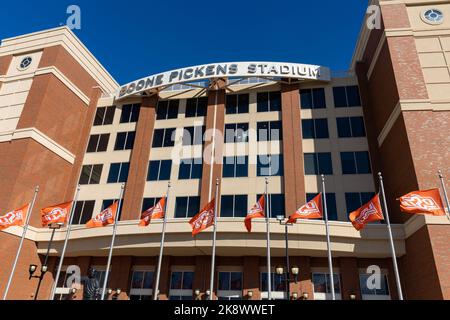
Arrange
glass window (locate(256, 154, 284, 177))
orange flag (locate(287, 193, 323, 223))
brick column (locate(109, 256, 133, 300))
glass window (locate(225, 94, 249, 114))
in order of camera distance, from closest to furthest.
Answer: orange flag (locate(287, 193, 323, 223)), brick column (locate(109, 256, 133, 300)), glass window (locate(256, 154, 284, 177)), glass window (locate(225, 94, 249, 114))

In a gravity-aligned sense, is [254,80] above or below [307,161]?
above

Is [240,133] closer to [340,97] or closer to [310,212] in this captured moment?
[340,97]

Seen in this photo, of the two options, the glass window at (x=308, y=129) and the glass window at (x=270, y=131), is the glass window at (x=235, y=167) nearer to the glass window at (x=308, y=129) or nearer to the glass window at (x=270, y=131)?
the glass window at (x=270, y=131)

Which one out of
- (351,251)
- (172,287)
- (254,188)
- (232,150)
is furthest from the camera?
(232,150)

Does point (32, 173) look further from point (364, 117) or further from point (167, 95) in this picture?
point (364, 117)

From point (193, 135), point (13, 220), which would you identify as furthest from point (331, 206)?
point (13, 220)

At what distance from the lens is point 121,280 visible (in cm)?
2738

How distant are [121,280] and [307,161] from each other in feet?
60.3

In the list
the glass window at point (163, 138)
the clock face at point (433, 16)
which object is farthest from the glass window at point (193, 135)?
the clock face at point (433, 16)

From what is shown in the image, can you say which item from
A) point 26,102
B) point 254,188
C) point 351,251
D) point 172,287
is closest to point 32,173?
point 26,102

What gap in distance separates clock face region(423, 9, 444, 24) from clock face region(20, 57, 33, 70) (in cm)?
3852

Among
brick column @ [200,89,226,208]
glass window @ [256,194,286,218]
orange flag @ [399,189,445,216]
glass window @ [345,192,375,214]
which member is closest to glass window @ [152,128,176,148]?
brick column @ [200,89,226,208]

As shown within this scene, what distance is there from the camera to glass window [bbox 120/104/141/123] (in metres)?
37.0

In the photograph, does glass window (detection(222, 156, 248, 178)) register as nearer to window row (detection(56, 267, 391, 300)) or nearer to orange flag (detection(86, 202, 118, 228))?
window row (detection(56, 267, 391, 300))
